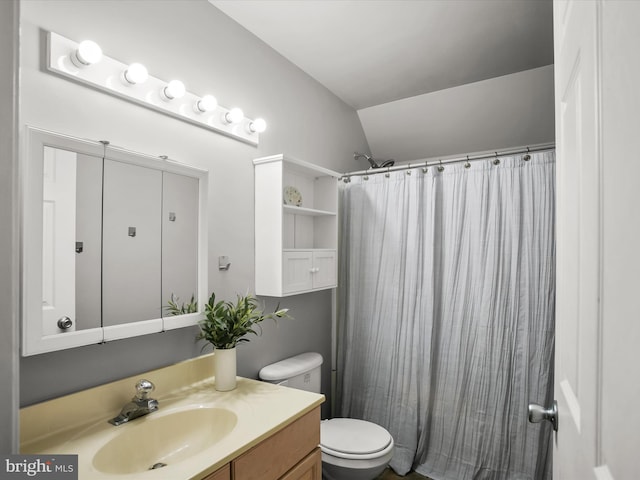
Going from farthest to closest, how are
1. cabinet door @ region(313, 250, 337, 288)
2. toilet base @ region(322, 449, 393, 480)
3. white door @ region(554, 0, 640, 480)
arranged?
1. cabinet door @ region(313, 250, 337, 288)
2. toilet base @ region(322, 449, 393, 480)
3. white door @ region(554, 0, 640, 480)

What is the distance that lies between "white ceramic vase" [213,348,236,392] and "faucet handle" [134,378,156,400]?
0.92ft

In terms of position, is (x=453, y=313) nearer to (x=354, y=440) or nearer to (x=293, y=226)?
(x=354, y=440)

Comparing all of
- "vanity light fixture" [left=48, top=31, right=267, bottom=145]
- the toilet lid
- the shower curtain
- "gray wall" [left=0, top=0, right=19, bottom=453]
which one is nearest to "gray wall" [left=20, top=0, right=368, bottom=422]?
"vanity light fixture" [left=48, top=31, right=267, bottom=145]

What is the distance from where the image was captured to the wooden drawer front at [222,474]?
40.1 inches

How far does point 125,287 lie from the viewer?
4.50 ft

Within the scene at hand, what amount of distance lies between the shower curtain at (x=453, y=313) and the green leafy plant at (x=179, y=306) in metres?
1.26

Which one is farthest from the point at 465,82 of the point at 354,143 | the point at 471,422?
the point at 471,422

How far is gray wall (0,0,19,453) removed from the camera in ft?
1.48

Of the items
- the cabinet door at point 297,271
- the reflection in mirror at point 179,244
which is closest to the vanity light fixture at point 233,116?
the reflection in mirror at point 179,244

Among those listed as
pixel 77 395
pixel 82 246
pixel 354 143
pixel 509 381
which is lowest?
pixel 509 381

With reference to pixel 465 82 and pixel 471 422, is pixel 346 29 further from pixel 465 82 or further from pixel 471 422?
Result: pixel 471 422

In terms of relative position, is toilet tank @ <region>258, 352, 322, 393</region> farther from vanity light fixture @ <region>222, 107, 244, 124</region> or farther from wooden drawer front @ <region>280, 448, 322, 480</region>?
vanity light fixture @ <region>222, 107, 244, 124</region>

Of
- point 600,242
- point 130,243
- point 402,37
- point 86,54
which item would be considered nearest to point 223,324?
point 130,243

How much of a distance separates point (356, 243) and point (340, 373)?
96 centimetres
